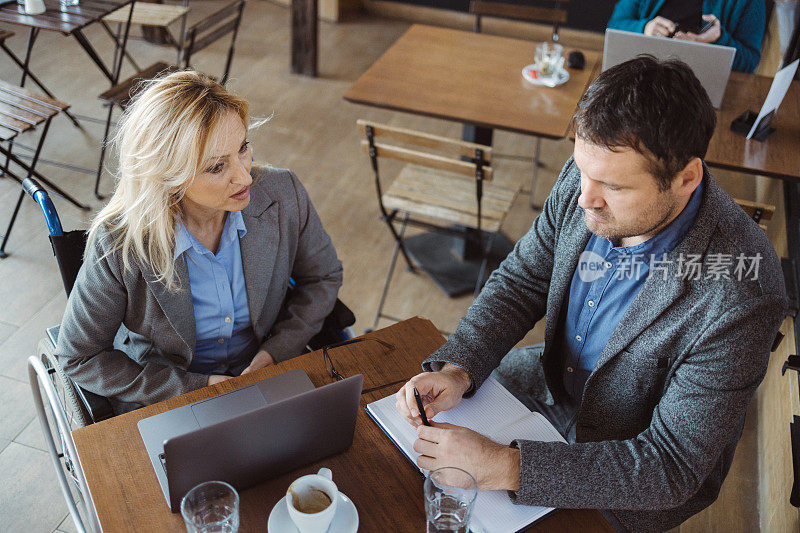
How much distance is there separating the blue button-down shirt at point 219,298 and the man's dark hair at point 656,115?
95cm

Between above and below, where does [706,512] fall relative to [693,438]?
below

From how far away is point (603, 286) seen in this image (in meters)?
1.58

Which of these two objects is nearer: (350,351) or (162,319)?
(350,351)

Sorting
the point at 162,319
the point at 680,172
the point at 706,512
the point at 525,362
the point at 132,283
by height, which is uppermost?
the point at 680,172

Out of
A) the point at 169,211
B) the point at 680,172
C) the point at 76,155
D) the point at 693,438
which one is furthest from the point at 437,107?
the point at 76,155

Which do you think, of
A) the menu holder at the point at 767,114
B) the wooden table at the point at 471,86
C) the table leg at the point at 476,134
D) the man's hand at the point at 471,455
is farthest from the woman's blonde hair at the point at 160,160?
the menu holder at the point at 767,114

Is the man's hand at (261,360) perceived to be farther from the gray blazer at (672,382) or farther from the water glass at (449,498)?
the water glass at (449,498)

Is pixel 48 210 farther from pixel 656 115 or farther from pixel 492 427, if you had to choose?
pixel 656 115

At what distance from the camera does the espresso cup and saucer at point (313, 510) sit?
1.16 m

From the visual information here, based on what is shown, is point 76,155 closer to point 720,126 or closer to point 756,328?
point 720,126

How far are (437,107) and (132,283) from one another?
1.51m

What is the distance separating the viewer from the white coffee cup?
3.78 feet

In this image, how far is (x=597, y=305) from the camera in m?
1.60

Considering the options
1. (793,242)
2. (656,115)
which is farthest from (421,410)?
(793,242)
